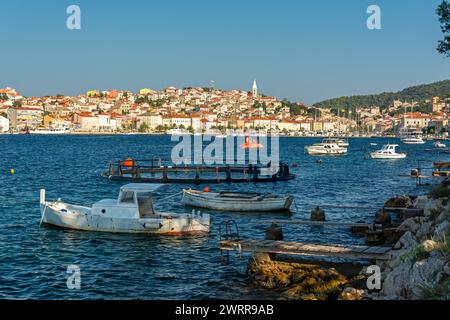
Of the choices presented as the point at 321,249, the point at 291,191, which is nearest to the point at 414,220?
the point at 321,249

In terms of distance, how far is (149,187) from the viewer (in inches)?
899

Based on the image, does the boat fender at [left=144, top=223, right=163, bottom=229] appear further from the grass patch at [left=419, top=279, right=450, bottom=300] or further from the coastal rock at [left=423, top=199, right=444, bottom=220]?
the grass patch at [left=419, top=279, right=450, bottom=300]

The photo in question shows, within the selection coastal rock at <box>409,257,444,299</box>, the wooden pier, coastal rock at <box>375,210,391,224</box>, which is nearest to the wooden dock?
coastal rock at <box>409,257,444,299</box>

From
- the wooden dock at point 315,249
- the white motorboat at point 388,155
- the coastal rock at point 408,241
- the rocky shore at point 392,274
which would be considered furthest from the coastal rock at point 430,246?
the white motorboat at point 388,155

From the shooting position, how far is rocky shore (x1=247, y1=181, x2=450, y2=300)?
32.9ft

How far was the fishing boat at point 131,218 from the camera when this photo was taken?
22.8 m

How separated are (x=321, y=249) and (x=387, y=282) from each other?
3.84 metres

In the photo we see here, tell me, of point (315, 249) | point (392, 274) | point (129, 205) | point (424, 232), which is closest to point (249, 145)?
point (129, 205)

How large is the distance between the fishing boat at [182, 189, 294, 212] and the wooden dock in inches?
500

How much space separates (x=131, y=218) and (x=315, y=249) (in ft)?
31.6

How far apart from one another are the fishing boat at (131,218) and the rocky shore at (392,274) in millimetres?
7234

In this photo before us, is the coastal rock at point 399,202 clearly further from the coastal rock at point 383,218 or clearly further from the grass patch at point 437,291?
the grass patch at point 437,291

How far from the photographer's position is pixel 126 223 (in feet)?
75.0

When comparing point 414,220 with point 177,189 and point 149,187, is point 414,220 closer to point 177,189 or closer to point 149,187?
point 149,187
